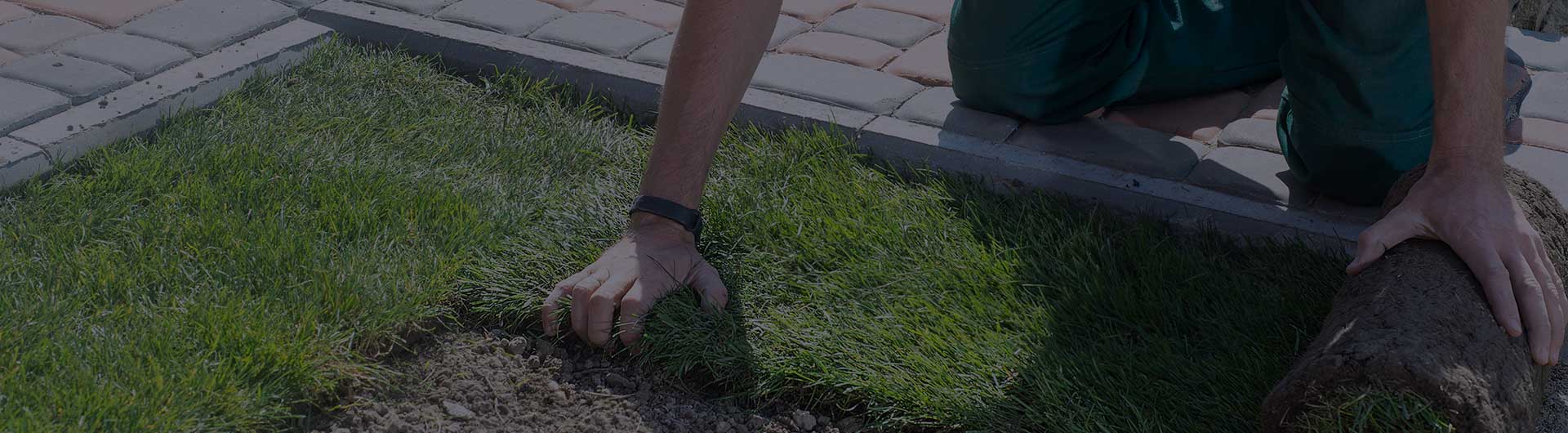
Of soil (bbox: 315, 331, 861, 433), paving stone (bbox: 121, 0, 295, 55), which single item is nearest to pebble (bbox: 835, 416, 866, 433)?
soil (bbox: 315, 331, 861, 433)

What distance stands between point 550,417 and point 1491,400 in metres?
1.47

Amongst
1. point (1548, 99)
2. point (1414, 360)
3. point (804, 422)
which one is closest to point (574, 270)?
point (804, 422)

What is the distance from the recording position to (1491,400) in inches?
70.9

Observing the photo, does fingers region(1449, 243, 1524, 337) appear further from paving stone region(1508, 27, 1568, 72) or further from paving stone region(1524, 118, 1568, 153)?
paving stone region(1508, 27, 1568, 72)

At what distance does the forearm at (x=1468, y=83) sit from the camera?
2.15 metres

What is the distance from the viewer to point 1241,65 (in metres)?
3.34

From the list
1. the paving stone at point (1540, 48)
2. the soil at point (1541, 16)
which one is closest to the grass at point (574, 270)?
the paving stone at point (1540, 48)

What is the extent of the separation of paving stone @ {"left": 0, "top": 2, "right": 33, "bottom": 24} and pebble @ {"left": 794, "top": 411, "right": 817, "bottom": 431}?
269cm

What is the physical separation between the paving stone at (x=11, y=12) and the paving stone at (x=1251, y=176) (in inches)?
124

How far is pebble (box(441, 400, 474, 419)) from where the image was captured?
7.51ft

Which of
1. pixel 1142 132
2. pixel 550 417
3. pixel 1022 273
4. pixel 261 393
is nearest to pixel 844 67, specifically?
pixel 1142 132

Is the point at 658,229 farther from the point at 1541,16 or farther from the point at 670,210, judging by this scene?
the point at 1541,16

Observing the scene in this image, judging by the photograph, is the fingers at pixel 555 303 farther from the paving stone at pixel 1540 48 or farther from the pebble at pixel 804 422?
the paving stone at pixel 1540 48

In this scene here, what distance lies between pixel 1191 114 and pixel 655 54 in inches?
54.9
